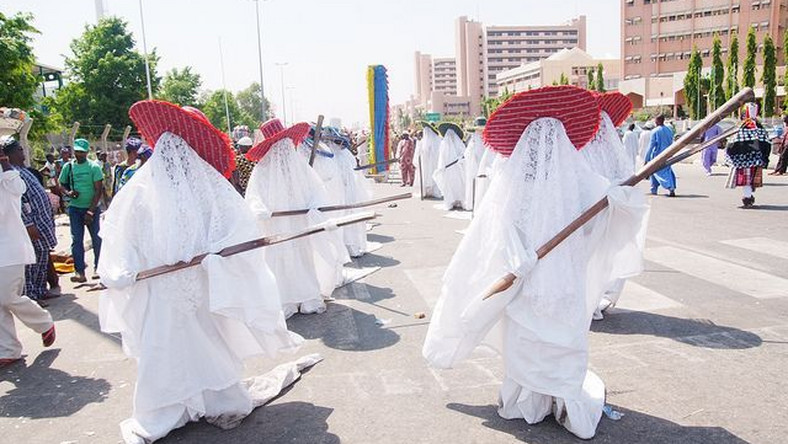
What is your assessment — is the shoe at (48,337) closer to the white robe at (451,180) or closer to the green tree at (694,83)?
the white robe at (451,180)

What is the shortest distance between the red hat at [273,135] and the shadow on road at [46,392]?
2.61 metres

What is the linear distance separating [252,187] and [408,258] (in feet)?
10.3

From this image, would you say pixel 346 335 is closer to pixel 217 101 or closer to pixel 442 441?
pixel 442 441

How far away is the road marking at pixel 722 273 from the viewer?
5816 mm

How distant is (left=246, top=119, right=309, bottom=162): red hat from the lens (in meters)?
5.89

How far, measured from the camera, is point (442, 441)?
10.8 ft

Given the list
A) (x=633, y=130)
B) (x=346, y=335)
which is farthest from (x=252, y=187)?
(x=633, y=130)

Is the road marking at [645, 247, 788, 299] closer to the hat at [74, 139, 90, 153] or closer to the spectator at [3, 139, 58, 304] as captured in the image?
the spectator at [3, 139, 58, 304]

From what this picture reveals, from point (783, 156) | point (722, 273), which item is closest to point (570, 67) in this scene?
point (783, 156)

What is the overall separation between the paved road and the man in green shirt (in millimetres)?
999

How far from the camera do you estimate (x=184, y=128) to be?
3.59 meters

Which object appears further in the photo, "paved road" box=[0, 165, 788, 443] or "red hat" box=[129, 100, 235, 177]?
"red hat" box=[129, 100, 235, 177]

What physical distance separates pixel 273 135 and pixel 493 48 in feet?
476

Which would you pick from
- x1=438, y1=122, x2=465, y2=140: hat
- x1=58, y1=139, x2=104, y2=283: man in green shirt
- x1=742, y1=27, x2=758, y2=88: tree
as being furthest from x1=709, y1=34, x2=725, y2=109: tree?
x1=58, y1=139, x2=104, y2=283: man in green shirt
